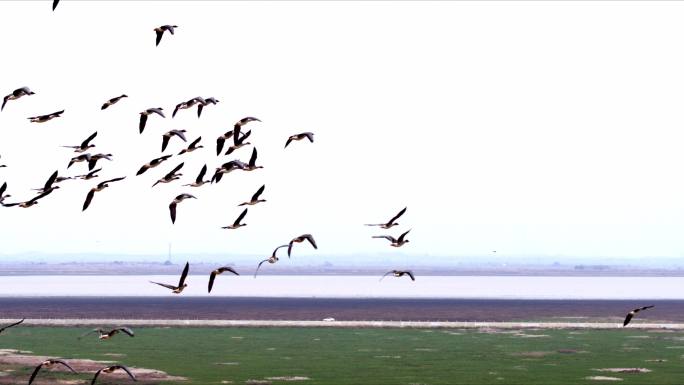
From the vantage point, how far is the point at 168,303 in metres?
171

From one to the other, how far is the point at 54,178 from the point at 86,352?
60.3 meters

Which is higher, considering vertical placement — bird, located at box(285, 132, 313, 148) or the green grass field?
bird, located at box(285, 132, 313, 148)

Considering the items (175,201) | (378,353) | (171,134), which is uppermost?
(171,134)

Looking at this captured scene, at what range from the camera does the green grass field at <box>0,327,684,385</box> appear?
73.1 m

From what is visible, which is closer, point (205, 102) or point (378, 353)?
point (205, 102)

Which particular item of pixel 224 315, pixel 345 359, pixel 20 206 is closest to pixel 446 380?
pixel 345 359

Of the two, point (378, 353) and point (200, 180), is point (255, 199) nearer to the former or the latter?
point (200, 180)

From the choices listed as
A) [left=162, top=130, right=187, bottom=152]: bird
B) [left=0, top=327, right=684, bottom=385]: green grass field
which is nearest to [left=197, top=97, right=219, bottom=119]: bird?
[left=162, top=130, right=187, bottom=152]: bird

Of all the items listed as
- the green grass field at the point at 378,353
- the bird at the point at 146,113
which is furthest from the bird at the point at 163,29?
the green grass field at the point at 378,353

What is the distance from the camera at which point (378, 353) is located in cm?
8569

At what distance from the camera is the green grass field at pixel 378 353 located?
7306cm

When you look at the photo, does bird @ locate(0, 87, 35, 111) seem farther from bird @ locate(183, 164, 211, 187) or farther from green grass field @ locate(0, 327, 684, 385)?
green grass field @ locate(0, 327, 684, 385)

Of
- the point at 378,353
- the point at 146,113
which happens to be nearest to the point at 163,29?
the point at 146,113

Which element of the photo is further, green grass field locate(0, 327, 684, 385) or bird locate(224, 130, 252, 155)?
green grass field locate(0, 327, 684, 385)
